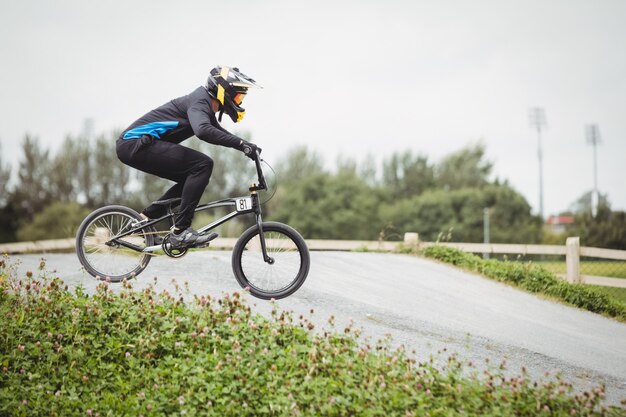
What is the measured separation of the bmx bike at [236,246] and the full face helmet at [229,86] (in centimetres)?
86

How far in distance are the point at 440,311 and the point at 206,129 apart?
447 centimetres

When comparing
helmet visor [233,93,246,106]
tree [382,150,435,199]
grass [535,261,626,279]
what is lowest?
grass [535,261,626,279]

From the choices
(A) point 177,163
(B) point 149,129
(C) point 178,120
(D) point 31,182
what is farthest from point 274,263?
(D) point 31,182

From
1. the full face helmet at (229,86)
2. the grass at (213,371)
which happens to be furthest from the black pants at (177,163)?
the grass at (213,371)

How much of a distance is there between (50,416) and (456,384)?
146 inches

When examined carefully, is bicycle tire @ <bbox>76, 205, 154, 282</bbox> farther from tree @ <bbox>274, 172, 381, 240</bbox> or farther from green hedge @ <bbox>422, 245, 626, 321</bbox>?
tree @ <bbox>274, 172, 381, 240</bbox>

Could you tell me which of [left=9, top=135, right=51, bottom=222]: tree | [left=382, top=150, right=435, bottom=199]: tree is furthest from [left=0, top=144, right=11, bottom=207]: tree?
[left=382, top=150, right=435, bottom=199]: tree

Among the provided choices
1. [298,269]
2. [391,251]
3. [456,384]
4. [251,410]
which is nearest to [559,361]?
[456,384]

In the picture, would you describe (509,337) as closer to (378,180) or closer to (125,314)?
(125,314)

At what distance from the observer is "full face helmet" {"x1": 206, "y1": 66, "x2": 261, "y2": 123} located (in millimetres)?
6852

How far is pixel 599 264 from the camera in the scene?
13469 mm

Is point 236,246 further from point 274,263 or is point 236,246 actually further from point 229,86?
point 229,86

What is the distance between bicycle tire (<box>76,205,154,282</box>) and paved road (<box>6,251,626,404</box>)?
0.60 m

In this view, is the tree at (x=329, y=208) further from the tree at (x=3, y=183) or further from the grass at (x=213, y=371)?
the grass at (x=213, y=371)
